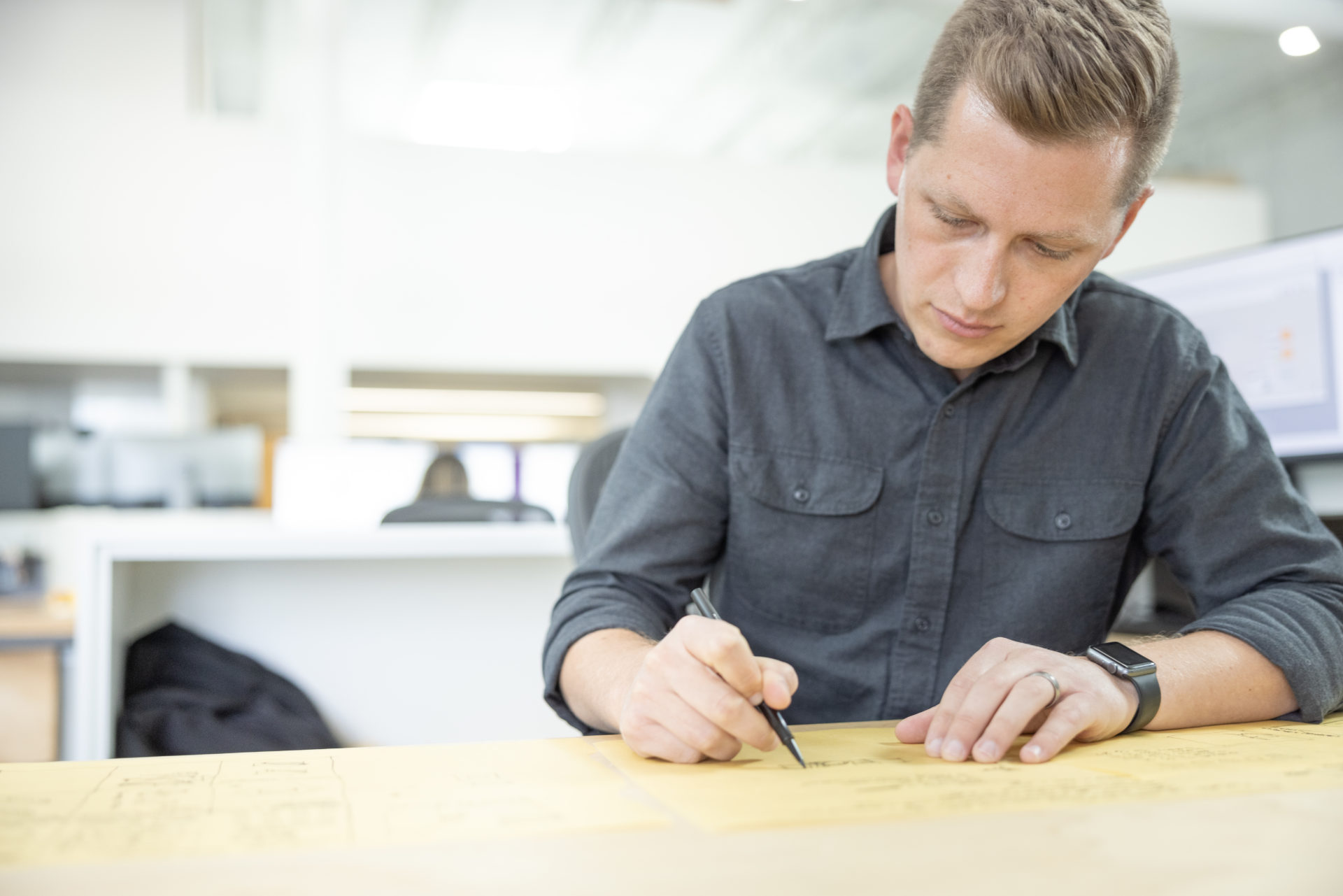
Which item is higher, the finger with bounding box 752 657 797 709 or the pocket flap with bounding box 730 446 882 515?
the pocket flap with bounding box 730 446 882 515

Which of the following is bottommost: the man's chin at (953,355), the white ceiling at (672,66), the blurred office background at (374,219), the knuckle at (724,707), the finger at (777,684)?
the knuckle at (724,707)

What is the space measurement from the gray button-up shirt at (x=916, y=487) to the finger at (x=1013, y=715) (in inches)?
12.5

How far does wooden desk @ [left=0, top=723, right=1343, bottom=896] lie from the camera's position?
43cm

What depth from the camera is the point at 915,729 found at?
735 millimetres

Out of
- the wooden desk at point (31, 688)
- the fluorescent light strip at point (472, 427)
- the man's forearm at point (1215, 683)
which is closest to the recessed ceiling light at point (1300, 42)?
the man's forearm at point (1215, 683)

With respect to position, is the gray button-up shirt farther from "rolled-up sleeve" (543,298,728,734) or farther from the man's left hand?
the man's left hand

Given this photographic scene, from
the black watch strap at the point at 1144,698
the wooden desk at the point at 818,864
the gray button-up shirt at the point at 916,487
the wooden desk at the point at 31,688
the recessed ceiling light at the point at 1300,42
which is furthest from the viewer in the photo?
the recessed ceiling light at the point at 1300,42

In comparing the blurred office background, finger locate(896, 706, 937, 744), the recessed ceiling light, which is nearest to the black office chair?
finger locate(896, 706, 937, 744)

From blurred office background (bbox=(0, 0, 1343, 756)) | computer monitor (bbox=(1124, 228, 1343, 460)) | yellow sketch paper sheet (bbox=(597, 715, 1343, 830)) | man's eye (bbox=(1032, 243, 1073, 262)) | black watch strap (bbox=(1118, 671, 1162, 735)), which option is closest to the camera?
yellow sketch paper sheet (bbox=(597, 715, 1343, 830))

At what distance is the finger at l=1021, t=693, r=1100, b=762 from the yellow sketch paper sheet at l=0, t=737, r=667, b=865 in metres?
0.26

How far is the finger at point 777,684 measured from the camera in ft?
2.14

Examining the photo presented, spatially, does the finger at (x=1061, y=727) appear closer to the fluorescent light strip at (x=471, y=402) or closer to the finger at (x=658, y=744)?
the finger at (x=658, y=744)

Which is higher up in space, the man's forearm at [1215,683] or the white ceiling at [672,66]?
the white ceiling at [672,66]

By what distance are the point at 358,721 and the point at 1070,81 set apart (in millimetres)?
1457
